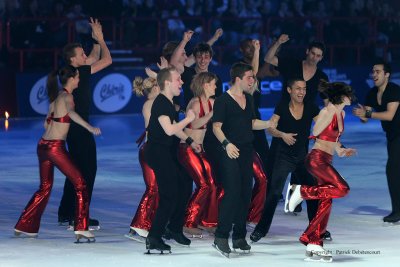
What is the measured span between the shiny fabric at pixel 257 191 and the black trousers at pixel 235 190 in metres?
1.20

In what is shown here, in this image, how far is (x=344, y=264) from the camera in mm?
10117

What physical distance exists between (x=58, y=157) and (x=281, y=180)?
2.20 metres

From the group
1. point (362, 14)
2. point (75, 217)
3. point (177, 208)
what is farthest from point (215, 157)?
point (362, 14)

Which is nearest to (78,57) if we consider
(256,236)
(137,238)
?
(137,238)

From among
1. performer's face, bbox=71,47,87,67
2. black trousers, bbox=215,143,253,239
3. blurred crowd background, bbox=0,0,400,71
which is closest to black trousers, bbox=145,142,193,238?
black trousers, bbox=215,143,253,239

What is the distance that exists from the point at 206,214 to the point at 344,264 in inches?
80.0

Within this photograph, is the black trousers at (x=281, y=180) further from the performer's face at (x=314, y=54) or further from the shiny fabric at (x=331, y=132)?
the performer's face at (x=314, y=54)

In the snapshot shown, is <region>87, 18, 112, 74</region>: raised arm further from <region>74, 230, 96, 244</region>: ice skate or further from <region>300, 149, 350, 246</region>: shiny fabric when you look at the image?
<region>300, 149, 350, 246</region>: shiny fabric

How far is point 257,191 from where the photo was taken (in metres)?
12.0

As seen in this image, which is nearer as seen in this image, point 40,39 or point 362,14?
point 40,39

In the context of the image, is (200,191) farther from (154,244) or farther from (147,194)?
(154,244)

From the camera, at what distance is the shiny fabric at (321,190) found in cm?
1043

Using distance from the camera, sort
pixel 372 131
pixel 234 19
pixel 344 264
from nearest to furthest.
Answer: pixel 344 264 → pixel 372 131 → pixel 234 19

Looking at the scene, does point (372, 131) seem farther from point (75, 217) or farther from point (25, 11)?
point (75, 217)
